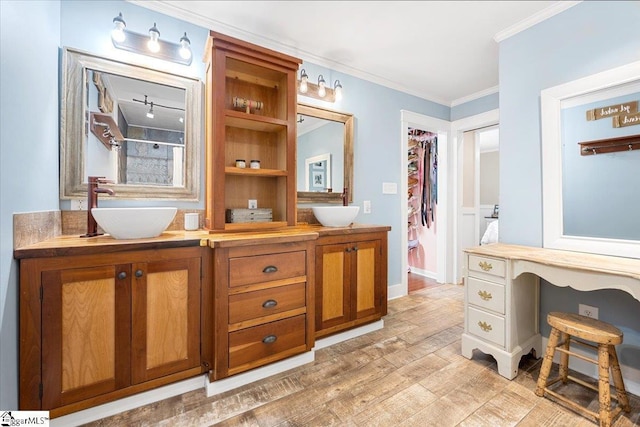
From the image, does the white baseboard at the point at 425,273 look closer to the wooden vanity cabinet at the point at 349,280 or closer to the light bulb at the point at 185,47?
the wooden vanity cabinet at the point at 349,280

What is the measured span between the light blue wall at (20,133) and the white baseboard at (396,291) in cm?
297

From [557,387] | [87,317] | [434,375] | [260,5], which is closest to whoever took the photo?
[87,317]

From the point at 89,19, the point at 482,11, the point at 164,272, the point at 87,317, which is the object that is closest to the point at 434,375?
the point at 164,272

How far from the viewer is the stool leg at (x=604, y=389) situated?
1.31 m

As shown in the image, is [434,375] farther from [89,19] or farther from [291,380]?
[89,19]

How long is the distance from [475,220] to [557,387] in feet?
8.60

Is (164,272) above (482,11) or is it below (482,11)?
below

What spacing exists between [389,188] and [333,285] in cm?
154

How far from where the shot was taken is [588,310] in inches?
70.3

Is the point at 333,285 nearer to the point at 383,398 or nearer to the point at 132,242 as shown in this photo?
the point at 383,398

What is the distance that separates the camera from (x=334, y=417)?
1418mm

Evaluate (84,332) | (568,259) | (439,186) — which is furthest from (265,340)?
(439,186)

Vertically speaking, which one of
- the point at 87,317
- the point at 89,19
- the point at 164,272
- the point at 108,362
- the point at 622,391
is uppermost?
the point at 89,19

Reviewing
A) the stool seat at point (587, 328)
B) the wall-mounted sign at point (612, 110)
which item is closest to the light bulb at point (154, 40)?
the wall-mounted sign at point (612, 110)
